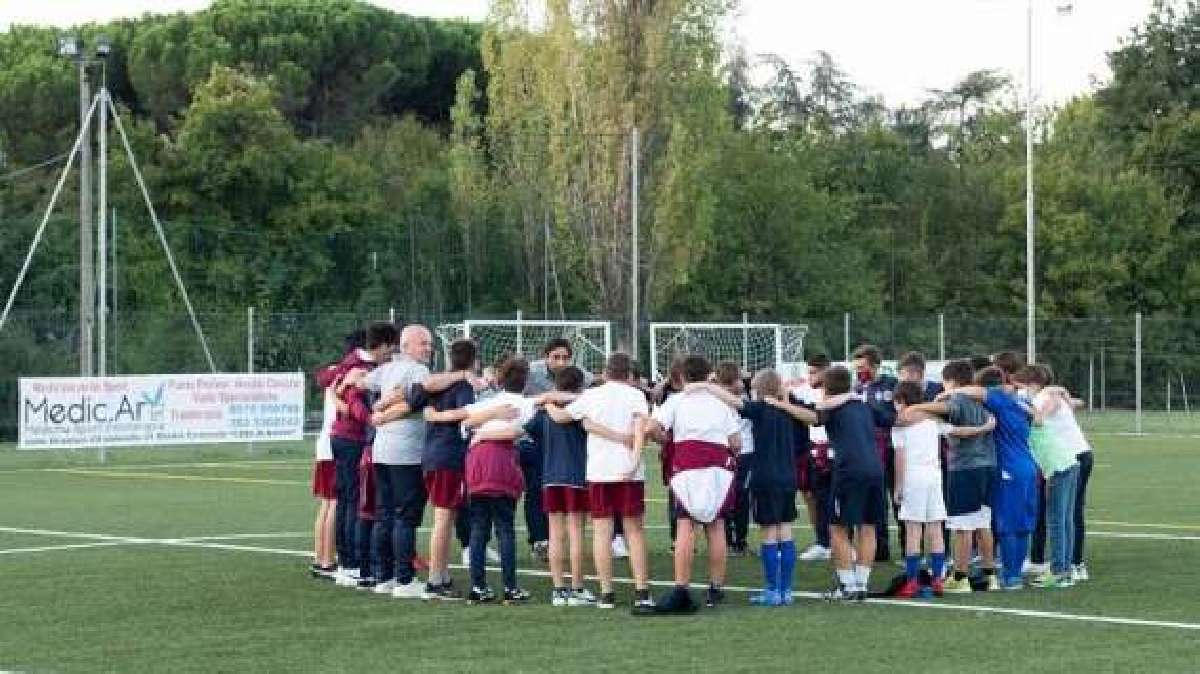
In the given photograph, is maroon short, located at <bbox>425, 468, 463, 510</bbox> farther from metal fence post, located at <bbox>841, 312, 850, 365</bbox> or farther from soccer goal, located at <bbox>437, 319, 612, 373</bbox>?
metal fence post, located at <bbox>841, 312, 850, 365</bbox>

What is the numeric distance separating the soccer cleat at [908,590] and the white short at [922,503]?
1.48 ft

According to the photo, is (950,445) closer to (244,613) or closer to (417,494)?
(417,494)

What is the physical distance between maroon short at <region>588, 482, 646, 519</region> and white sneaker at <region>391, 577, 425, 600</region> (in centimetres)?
156

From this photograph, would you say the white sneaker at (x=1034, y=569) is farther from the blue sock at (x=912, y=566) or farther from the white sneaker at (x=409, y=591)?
the white sneaker at (x=409, y=591)

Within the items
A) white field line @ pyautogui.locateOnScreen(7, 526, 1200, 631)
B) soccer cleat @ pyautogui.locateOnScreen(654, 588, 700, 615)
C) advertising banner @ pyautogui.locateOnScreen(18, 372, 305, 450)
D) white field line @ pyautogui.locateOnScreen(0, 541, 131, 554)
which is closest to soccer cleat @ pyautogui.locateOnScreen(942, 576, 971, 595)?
white field line @ pyautogui.locateOnScreen(7, 526, 1200, 631)

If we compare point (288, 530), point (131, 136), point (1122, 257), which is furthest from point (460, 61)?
point (288, 530)

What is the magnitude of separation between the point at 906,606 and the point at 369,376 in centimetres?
440

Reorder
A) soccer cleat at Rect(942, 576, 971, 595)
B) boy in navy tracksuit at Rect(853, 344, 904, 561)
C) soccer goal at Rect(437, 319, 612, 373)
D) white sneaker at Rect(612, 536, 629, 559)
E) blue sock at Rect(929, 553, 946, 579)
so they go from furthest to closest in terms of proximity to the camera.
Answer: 1. soccer goal at Rect(437, 319, 612, 373)
2. white sneaker at Rect(612, 536, 629, 559)
3. boy in navy tracksuit at Rect(853, 344, 904, 561)
4. soccer cleat at Rect(942, 576, 971, 595)
5. blue sock at Rect(929, 553, 946, 579)

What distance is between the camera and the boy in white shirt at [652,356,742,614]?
14.3 meters

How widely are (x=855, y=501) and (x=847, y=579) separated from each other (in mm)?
573

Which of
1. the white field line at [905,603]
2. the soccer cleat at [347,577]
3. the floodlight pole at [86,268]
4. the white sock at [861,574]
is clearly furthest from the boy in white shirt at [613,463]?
the floodlight pole at [86,268]

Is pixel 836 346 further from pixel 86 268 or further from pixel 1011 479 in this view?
pixel 1011 479

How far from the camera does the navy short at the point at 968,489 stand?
15523 mm

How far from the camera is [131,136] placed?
5600 centimetres
